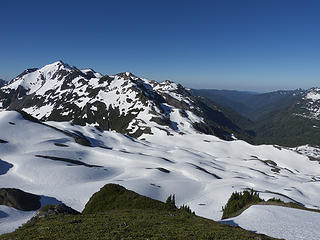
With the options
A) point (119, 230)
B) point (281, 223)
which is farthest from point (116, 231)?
point (281, 223)

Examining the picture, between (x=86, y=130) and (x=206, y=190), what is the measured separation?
92.9 metres

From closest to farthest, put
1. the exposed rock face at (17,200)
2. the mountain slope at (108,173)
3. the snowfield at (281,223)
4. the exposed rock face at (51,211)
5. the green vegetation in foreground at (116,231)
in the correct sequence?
1. the green vegetation in foreground at (116,231)
2. the snowfield at (281,223)
3. the exposed rock face at (51,211)
4. the exposed rock face at (17,200)
5. the mountain slope at (108,173)

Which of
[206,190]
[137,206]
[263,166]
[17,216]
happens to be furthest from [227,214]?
[263,166]

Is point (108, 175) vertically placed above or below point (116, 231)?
below

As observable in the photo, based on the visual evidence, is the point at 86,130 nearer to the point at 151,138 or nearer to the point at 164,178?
the point at 151,138

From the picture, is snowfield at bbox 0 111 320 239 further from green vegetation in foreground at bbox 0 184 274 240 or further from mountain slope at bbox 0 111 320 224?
green vegetation in foreground at bbox 0 184 274 240

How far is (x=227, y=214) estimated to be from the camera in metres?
39.8

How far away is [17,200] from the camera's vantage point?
132 ft

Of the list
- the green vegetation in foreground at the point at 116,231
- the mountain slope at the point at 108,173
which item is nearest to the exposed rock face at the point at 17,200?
→ the mountain slope at the point at 108,173

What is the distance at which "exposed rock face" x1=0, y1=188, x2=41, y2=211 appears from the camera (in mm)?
39812

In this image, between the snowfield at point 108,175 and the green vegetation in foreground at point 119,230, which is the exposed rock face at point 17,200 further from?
the green vegetation in foreground at point 119,230

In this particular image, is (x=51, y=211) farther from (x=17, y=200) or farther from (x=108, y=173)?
(x=108, y=173)

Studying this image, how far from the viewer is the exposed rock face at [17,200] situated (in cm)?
3981

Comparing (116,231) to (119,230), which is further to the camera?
(119,230)
